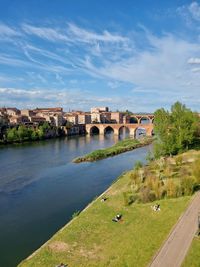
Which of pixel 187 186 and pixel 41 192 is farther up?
pixel 187 186

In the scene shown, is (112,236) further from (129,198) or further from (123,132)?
(123,132)

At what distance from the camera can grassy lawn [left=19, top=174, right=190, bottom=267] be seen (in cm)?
1080

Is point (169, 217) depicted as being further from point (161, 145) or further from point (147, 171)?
point (161, 145)

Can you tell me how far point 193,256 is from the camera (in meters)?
10.1

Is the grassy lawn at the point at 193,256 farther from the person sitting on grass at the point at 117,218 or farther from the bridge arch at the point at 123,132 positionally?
the bridge arch at the point at 123,132

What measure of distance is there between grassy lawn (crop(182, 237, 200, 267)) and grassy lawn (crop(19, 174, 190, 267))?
124 centimetres

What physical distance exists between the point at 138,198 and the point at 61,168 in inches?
629

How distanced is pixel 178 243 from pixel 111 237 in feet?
9.58

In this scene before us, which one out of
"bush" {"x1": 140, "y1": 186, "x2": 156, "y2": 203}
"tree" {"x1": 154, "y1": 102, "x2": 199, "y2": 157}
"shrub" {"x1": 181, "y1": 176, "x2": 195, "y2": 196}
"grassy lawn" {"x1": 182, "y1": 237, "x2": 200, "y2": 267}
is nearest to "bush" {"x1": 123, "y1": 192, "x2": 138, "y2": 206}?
"bush" {"x1": 140, "y1": 186, "x2": 156, "y2": 203}

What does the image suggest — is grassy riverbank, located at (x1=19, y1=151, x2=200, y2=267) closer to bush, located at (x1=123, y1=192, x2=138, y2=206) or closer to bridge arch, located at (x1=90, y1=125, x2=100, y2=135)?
bush, located at (x1=123, y1=192, x2=138, y2=206)

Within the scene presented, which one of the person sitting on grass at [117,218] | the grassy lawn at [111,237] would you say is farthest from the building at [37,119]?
the person sitting on grass at [117,218]

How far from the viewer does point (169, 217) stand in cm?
1409

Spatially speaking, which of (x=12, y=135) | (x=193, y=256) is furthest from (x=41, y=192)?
(x=12, y=135)

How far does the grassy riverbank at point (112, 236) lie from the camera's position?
35.5ft
